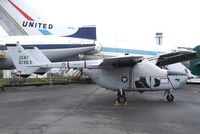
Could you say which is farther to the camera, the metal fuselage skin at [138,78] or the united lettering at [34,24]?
the united lettering at [34,24]

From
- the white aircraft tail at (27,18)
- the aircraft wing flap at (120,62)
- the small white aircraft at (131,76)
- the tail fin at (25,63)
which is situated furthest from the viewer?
the white aircraft tail at (27,18)

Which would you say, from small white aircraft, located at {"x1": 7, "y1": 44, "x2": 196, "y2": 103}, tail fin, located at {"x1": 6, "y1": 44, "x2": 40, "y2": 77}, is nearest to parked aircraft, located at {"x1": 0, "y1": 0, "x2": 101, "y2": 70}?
tail fin, located at {"x1": 6, "y1": 44, "x2": 40, "y2": 77}

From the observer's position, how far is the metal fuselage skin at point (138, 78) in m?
15.4

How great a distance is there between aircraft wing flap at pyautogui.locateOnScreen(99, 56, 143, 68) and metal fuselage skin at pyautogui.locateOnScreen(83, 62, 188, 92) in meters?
0.20

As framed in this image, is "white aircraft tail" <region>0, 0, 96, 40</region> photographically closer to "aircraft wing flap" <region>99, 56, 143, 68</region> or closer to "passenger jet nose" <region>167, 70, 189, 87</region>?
"aircraft wing flap" <region>99, 56, 143, 68</region>

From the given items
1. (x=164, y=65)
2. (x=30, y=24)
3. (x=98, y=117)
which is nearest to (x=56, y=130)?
(x=98, y=117)

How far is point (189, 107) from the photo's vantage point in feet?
44.0

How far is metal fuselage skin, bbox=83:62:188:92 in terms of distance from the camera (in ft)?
50.5

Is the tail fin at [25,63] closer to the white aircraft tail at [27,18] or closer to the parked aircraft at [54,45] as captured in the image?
the parked aircraft at [54,45]

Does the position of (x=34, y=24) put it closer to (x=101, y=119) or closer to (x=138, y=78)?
(x=138, y=78)

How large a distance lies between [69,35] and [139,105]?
16.2 m

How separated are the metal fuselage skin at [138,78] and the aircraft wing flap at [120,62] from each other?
20 cm

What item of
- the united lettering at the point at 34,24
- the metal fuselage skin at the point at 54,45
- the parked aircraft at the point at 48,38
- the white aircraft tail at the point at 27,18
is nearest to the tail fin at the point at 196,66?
the parked aircraft at the point at 48,38

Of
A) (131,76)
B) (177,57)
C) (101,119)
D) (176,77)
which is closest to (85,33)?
(177,57)
